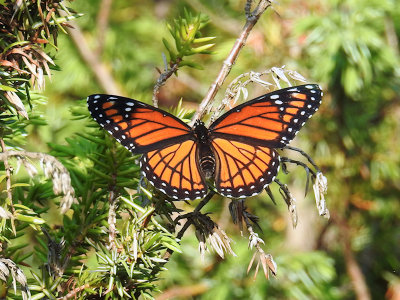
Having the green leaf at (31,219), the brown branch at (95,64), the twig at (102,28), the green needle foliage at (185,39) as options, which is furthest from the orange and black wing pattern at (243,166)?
the twig at (102,28)

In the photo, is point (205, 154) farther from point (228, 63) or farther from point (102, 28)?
point (102, 28)

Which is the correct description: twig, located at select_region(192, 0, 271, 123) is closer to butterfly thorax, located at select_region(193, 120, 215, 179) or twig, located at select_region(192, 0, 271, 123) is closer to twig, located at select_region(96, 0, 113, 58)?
butterfly thorax, located at select_region(193, 120, 215, 179)

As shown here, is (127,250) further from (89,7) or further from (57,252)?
(89,7)

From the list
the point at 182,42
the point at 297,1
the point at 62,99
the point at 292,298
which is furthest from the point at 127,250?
the point at 62,99

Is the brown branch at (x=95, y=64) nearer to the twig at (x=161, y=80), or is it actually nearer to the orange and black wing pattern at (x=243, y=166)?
the orange and black wing pattern at (x=243, y=166)

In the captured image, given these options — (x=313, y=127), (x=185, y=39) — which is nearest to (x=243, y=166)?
(x=185, y=39)

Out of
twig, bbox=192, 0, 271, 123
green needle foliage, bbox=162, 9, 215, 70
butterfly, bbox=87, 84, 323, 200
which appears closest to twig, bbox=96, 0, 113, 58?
butterfly, bbox=87, 84, 323, 200
